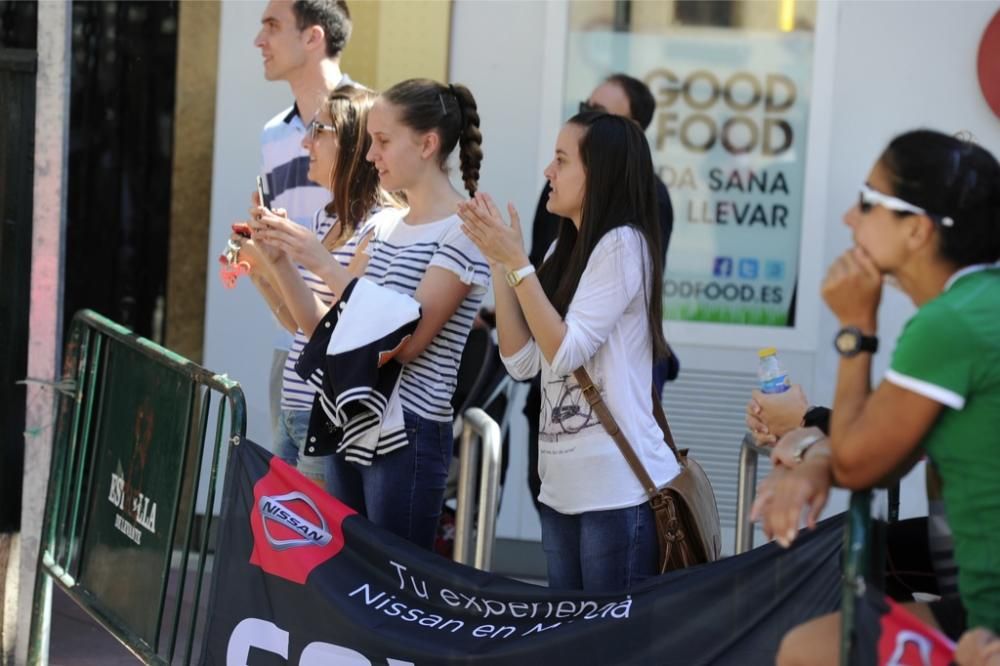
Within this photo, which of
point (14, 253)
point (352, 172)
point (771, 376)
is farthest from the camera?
point (14, 253)

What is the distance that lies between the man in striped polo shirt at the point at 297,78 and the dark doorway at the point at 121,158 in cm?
166

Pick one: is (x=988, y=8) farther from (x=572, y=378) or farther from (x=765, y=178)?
(x=572, y=378)

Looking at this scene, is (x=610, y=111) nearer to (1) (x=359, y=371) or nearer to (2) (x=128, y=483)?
(1) (x=359, y=371)

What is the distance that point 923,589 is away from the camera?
3.36 metres

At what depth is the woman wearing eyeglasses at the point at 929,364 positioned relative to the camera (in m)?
2.58

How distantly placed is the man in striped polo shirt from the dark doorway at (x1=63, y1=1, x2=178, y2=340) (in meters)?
1.66

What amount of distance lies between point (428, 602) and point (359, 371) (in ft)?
2.13

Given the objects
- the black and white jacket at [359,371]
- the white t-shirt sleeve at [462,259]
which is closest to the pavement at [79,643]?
the black and white jacket at [359,371]

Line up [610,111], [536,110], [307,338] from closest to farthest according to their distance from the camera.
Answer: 1. [307,338]
2. [610,111]
3. [536,110]

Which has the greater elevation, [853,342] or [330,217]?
[330,217]

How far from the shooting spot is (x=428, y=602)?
12.5ft

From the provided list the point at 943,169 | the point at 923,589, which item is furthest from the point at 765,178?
the point at 943,169

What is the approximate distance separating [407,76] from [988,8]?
103 inches

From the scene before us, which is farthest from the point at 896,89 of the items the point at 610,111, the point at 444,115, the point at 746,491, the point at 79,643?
the point at 79,643
